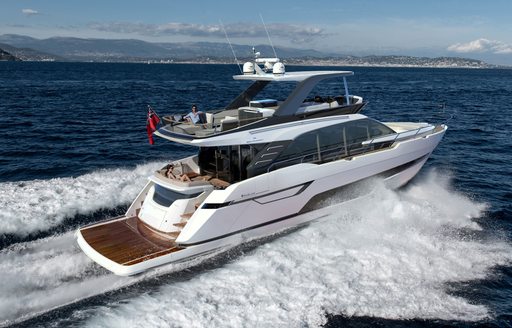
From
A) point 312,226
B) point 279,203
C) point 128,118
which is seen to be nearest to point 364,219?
point 312,226

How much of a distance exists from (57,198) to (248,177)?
5406mm

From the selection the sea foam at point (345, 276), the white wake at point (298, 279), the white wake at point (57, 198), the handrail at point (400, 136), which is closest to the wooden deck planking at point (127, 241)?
the white wake at point (298, 279)

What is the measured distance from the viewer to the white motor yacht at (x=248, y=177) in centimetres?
877

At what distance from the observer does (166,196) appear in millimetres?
9586

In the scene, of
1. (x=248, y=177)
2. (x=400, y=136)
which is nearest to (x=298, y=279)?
(x=248, y=177)

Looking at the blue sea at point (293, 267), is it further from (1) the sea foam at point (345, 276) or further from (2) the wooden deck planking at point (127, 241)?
(2) the wooden deck planking at point (127, 241)

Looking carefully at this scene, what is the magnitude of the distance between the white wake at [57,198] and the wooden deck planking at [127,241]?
1729 millimetres

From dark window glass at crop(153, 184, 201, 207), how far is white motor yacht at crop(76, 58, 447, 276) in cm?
2

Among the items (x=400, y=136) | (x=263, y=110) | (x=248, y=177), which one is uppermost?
(x=263, y=110)

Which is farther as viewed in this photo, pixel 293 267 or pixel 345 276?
pixel 293 267

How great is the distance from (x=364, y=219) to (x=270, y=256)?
2.92 metres

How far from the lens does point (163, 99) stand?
128ft

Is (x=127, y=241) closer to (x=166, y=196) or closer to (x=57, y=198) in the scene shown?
(x=166, y=196)

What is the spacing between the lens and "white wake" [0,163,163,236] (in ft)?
33.7
